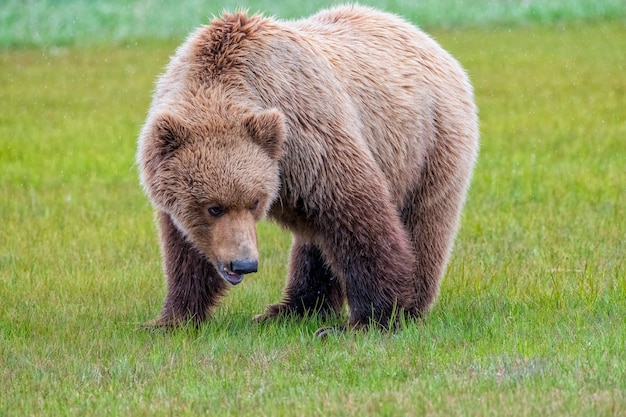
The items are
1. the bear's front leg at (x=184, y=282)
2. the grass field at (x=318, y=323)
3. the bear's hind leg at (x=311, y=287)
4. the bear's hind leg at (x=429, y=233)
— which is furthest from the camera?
the bear's hind leg at (x=311, y=287)

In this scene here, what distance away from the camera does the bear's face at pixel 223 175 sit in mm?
5559

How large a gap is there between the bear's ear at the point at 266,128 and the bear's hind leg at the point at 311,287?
1.46 m

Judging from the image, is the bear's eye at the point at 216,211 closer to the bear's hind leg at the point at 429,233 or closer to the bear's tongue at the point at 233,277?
the bear's tongue at the point at 233,277

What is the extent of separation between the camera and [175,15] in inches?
Result: 1001

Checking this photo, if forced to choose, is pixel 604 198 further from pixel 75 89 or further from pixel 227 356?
pixel 75 89

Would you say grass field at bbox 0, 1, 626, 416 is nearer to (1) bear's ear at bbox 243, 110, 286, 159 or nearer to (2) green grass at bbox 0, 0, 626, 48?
(1) bear's ear at bbox 243, 110, 286, 159

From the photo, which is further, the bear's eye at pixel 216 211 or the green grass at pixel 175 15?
the green grass at pixel 175 15

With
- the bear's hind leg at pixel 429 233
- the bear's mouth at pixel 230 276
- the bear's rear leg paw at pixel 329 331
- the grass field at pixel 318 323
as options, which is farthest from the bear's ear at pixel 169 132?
the bear's hind leg at pixel 429 233

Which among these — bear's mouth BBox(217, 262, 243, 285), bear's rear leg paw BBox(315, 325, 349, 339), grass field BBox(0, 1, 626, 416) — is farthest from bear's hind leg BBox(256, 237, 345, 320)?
bear's mouth BBox(217, 262, 243, 285)

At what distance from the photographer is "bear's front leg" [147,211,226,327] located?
6.30 m

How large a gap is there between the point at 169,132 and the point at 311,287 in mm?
1890

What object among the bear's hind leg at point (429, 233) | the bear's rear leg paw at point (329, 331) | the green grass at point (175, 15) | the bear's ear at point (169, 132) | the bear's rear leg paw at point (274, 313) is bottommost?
the green grass at point (175, 15)

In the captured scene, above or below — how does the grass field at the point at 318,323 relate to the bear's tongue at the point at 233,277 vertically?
below

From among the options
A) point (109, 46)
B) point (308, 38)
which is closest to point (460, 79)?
point (308, 38)
